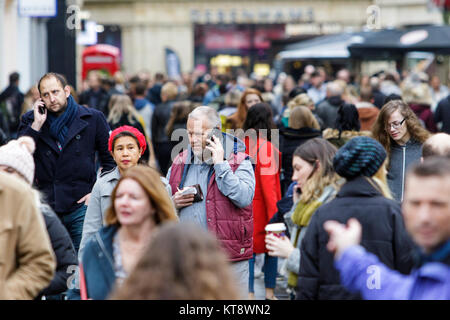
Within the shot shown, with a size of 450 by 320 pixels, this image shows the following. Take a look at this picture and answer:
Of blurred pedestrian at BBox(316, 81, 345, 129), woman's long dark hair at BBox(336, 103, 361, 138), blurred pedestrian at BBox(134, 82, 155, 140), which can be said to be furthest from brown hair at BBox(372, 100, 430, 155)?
blurred pedestrian at BBox(134, 82, 155, 140)

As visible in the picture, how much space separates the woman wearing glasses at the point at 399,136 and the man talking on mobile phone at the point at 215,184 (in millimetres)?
1529

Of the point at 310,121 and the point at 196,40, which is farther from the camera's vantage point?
the point at 196,40

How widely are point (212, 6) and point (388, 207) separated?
135ft

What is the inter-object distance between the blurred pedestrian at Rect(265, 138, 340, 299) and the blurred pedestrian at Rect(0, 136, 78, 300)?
1.20m

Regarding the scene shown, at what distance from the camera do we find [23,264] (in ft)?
14.5

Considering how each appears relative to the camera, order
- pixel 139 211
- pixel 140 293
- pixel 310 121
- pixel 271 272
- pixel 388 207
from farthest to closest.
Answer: pixel 310 121 → pixel 271 272 → pixel 388 207 → pixel 139 211 → pixel 140 293

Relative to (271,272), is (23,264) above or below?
above

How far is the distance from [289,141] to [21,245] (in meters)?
6.09

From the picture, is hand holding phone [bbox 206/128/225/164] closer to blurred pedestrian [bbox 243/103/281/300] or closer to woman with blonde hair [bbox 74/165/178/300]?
blurred pedestrian [bbox 243/103/281/300]

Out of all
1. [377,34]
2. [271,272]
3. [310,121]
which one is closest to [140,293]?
[271,272]

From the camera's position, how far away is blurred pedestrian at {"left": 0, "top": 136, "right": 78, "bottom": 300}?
496cm
